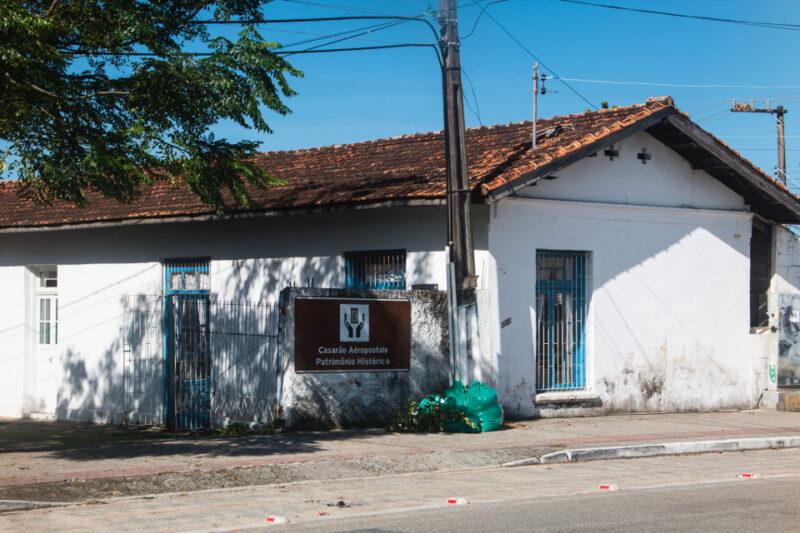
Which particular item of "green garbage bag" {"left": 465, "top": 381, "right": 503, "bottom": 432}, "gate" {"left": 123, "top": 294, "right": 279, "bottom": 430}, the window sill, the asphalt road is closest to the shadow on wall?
"gate" {"left": 123, "top": 294, "right": 279, "bottom": 430}

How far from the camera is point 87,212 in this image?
21.1 m

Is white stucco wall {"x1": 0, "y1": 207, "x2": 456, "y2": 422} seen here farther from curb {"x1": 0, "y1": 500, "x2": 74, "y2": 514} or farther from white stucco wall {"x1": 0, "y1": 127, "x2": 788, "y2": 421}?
curb {"x1": 0, "y1": 500, "x2": 74, "y2": 514}

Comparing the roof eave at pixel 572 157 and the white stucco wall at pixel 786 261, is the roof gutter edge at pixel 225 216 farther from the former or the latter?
the white stucco wall at pixel 786 261

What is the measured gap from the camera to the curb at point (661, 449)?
1340cm

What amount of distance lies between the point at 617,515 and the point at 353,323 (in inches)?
273

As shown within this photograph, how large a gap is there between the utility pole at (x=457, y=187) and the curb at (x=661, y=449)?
9.85 ft

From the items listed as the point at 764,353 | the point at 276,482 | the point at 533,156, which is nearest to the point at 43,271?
the point at 533,156

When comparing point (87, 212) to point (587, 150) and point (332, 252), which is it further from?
point (587, 150)

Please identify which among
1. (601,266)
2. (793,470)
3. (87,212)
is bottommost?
(793,470)

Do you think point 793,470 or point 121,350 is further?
point 121,350

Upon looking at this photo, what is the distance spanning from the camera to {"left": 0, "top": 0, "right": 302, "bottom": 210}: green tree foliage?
12594mm

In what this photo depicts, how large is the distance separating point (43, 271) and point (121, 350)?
3.55 meters

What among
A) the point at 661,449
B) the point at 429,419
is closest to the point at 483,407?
the point at 429,419

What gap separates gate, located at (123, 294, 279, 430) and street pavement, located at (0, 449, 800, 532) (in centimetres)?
543
